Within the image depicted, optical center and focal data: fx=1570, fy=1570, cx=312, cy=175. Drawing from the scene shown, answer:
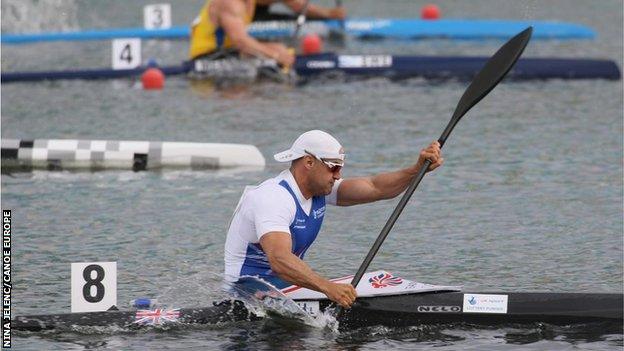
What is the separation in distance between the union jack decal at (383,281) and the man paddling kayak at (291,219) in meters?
0.37

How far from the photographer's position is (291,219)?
880 cm

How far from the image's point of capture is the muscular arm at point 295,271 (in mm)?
8547

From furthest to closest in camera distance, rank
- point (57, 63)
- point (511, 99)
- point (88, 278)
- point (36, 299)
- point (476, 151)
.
A: point (57, 63) → point (511, 99) → point (476, 151) → point (36, 299) → point (88, 278)

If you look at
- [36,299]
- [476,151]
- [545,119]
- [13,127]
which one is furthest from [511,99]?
[36,299]

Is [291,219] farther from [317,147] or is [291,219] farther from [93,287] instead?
[93,287]

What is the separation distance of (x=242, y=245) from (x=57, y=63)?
12.7 meters

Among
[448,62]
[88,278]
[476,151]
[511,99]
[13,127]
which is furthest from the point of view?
[448,62]

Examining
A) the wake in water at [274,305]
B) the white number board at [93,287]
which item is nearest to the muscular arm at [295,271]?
the wake in water at [274,305]

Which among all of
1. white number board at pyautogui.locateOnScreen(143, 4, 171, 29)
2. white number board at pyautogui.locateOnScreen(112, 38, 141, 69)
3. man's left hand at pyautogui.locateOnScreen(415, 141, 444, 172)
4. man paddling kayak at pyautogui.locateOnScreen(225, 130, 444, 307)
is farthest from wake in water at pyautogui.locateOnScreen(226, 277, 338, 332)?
white number board at pyautogui.locateOnScreen(143, 4, 171, 29)

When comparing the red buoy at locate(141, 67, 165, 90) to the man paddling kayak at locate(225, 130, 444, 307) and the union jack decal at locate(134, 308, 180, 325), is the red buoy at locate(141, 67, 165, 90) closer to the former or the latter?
the man paddling kayak at locate(225, 130, 444, 307)

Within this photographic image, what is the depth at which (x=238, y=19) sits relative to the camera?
1884cm

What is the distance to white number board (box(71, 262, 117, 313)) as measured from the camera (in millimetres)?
8719

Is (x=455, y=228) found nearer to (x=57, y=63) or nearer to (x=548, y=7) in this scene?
(x=57, y=63)

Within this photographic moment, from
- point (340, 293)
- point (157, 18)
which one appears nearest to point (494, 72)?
point (340, 293)
